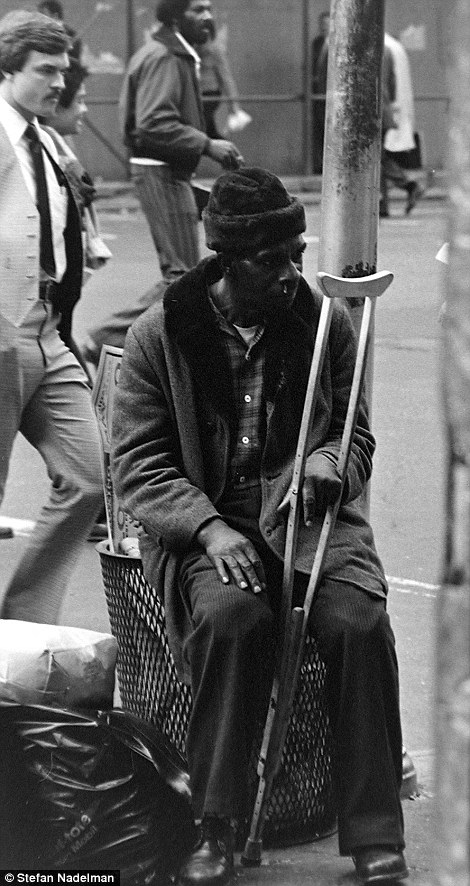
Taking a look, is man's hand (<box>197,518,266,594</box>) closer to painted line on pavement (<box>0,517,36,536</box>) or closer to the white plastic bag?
the white plastic bag

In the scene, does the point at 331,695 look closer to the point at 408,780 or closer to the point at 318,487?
the point at 318,487

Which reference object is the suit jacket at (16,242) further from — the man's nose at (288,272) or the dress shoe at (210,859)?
the dress shoe at (210,859)

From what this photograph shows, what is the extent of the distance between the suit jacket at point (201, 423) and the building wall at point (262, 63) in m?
13.6

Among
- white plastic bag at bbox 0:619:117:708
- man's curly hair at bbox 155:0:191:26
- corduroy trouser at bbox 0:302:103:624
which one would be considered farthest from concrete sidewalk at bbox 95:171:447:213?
white plastic bag at bbox 0:619:117:708

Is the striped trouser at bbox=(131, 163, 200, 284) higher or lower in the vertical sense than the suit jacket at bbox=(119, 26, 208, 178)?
lower

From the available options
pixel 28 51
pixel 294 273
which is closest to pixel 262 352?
pixel 294 273

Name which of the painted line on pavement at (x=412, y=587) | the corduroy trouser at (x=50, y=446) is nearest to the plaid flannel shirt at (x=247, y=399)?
the corduroy trouser at (x=50, y=446)

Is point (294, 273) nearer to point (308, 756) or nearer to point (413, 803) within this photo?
point (308, 756)

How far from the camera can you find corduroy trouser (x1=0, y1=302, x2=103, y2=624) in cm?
446

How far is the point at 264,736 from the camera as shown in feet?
10.6

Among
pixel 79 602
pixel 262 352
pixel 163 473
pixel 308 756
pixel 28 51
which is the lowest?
pixel 79 602

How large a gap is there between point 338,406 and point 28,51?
1.77m

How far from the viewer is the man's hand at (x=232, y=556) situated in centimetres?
326

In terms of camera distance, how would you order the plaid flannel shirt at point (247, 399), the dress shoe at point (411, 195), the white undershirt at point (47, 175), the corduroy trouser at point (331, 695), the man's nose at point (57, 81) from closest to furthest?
the corduroy trouser at point (331, 695) → the plaid flannel shirt at point (247, 399) → the white undershirt at point (47, 175) → the man's nose at point (57, 81) → the dress shoe at point (411, 195)
